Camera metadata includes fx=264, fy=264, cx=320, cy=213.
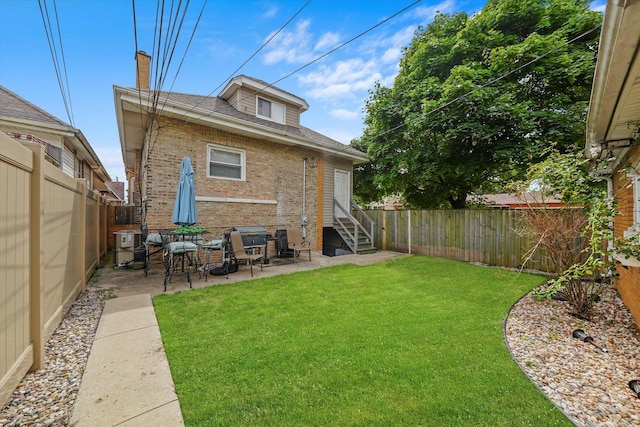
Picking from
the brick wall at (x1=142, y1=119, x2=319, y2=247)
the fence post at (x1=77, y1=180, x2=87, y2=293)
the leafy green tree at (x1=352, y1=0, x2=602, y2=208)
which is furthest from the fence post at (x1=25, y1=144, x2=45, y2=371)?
the leafy green tree at (x1=352, y1=0, x2=602, y2=208)

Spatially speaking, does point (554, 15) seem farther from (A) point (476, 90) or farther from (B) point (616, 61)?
(B) point (616, 61)

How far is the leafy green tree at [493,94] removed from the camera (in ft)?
26.5

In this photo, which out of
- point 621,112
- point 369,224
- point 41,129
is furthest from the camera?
point 369,224

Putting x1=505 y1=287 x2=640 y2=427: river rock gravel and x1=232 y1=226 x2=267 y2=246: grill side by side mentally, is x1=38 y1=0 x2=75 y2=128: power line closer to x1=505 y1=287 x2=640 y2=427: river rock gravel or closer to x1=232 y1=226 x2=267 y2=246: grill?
x1=232 y1=226 x2=267 y2=246: grill

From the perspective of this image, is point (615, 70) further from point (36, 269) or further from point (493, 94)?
point (493, 94)

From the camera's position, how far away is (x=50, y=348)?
10.0 feet

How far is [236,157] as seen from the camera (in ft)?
28.9

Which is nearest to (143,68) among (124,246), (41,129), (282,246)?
(41,129)

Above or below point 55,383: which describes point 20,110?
above

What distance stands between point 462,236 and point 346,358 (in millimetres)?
7637

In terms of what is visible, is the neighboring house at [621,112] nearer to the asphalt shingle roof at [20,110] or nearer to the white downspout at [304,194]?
the white downspout at [304,194]

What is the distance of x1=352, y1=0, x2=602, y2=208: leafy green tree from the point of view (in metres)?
8.09

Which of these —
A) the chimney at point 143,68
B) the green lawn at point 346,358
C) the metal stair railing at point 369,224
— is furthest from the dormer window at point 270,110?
the green lawn at point 346,358

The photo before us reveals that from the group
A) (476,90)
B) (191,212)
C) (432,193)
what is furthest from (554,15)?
(191,212)
